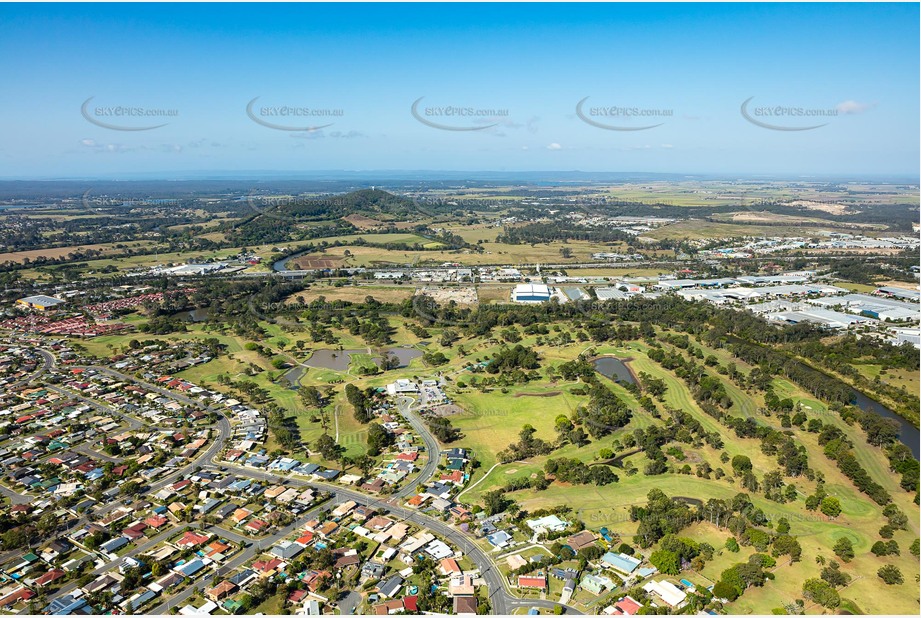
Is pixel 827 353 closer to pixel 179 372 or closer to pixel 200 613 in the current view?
pixel 200 613

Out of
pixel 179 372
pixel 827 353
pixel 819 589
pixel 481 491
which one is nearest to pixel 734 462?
pixel 819 589

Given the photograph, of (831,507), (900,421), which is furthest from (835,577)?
(900,421)

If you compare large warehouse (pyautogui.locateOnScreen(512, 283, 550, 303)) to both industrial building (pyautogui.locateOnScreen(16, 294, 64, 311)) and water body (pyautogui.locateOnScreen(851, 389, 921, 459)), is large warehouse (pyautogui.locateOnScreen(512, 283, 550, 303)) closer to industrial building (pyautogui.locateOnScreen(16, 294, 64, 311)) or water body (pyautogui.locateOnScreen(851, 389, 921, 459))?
water body (pyautogui.locateOnScreen(851, 389, 921, 459))

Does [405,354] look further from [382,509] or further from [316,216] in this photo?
[316,216]

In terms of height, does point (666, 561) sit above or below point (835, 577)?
above

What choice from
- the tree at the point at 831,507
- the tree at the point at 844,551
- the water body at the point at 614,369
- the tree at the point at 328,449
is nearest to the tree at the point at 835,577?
the tree at the point at 844,551

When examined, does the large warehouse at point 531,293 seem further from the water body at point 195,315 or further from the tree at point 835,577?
the tree at point 835,577
